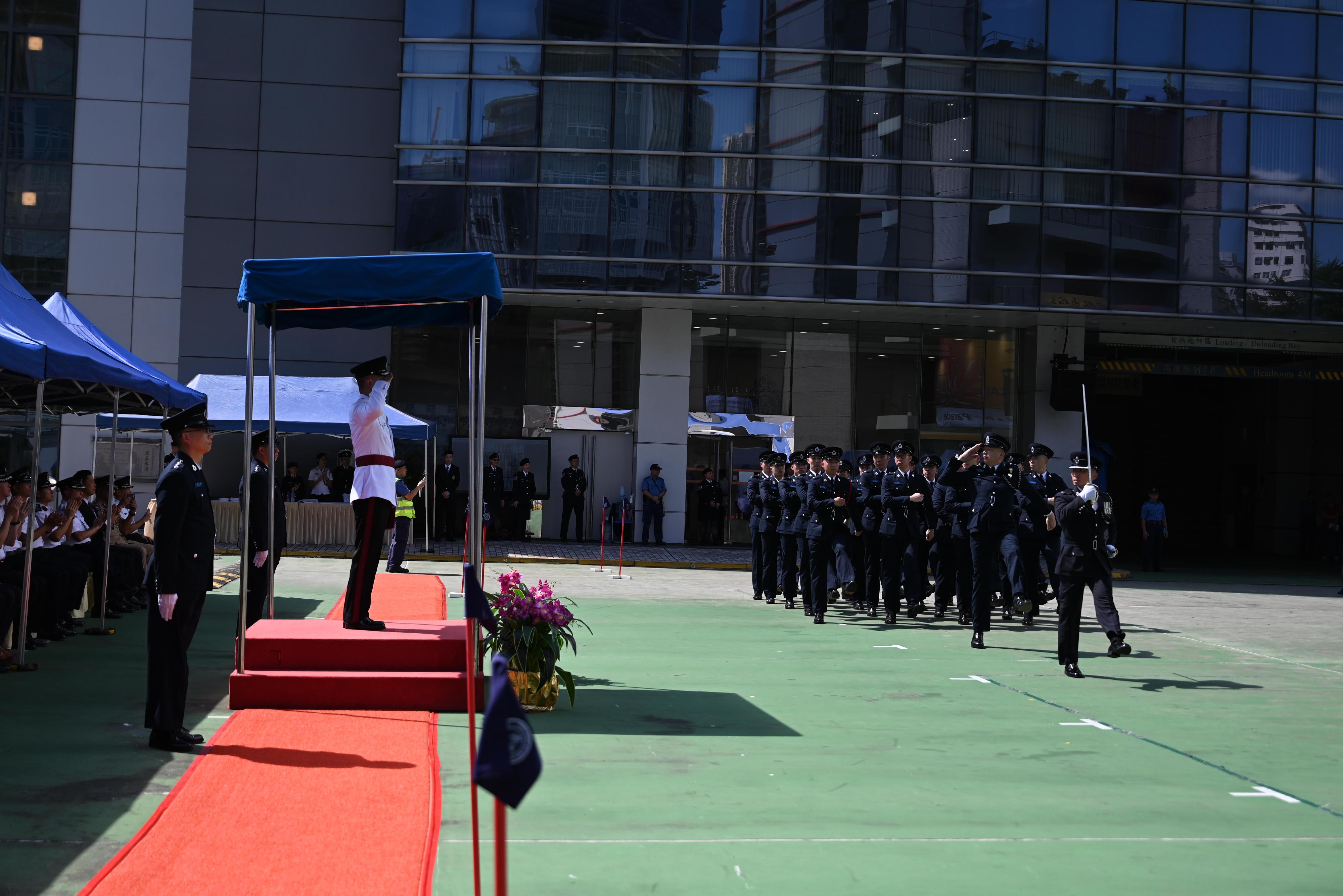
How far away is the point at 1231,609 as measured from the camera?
735 inches

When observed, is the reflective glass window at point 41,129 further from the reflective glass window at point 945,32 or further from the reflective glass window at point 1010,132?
the reflective glass window at point 1010,132

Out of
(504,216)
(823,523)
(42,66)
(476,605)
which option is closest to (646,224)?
(504,216)

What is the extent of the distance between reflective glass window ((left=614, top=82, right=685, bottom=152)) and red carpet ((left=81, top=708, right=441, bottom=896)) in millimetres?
20209

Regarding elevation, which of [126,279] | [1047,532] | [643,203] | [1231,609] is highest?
[643,203]

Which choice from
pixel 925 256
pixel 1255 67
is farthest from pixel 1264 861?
pixel 1255 67

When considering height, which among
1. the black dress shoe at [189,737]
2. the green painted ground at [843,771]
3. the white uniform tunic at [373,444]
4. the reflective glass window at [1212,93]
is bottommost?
the green painted ground at [843,771]

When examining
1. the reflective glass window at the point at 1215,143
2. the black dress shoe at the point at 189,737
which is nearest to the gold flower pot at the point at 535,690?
the black dress shoe at the point at 189,737

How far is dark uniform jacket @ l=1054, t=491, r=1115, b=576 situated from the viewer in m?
Answer: 11.0

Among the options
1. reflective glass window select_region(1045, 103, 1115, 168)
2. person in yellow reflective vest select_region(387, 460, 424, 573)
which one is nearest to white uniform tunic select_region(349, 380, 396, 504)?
person in yellow reflective vest select_region(387, 460, 424, 573)

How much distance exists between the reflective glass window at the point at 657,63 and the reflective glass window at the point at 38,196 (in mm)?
12910

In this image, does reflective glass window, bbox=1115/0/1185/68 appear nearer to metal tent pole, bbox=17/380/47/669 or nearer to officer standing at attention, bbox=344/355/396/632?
officer standing at attention, bbox=344/355/396/632

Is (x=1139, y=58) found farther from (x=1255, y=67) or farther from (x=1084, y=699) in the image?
(x=1084, y=699)

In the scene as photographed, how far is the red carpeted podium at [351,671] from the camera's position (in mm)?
8430

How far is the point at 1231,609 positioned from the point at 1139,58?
13.2m
